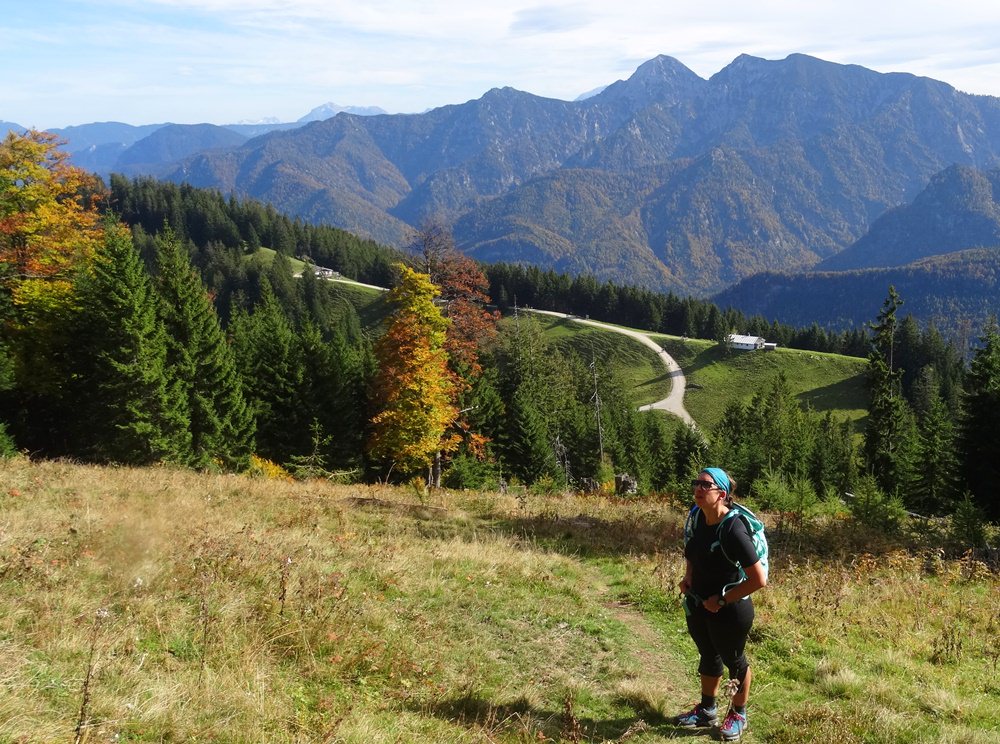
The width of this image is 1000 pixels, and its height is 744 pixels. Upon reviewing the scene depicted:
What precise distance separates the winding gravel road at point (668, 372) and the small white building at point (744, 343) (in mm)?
11502

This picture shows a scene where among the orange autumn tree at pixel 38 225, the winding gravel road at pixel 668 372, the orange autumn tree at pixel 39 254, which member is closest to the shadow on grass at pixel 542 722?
the orange autumn tree at pixel 38 225

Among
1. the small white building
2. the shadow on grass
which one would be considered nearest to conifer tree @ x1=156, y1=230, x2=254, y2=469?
the shadow on grass

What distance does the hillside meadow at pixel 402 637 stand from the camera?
4.74 m

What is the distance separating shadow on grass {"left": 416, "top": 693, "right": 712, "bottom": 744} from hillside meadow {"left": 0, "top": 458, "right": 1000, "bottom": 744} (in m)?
0.02

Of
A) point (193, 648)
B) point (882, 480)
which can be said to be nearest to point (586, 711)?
point (193, 648)

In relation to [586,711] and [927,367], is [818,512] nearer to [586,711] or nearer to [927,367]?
[586,711]

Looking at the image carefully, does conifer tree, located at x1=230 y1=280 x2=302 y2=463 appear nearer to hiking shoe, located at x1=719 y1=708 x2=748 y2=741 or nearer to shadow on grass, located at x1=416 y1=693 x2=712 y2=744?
shadow on grass, located at x1=416 y1=693 x2=712 y2=744

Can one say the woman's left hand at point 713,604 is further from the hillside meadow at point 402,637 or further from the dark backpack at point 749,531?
the hillside meadow at point 402,637

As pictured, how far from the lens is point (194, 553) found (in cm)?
763

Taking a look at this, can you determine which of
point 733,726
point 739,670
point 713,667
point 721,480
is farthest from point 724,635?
point 721,480

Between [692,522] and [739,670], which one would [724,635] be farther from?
[692,522]

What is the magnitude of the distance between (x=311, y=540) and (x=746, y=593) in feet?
22.6

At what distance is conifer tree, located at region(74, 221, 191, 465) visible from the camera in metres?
28.5

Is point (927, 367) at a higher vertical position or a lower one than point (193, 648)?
lower
